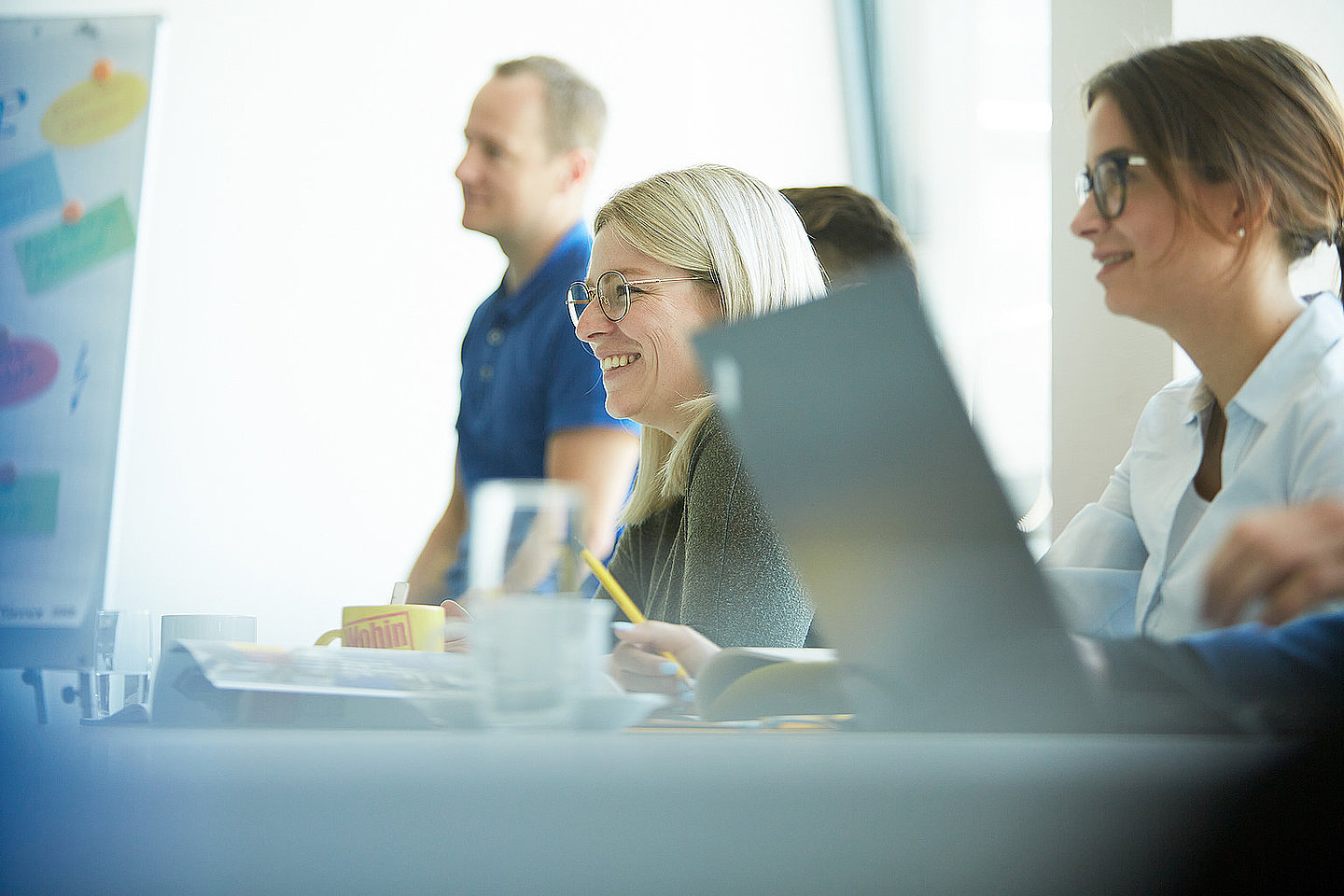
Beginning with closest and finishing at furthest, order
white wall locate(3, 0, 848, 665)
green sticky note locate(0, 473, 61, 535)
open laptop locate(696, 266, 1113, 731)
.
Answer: open laptop locate(696, 266, 1113, 731), green sticky note locate(0, 473, 61, 535), white wall locate(3, 0, 848, 665)

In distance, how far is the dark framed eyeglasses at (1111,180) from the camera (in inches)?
42.8

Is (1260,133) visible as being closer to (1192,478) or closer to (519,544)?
(1192,478)

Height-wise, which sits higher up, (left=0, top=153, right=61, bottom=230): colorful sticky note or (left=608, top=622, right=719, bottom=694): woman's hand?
(left=0, top=153, right=61, bottom=230): colorful sticky note

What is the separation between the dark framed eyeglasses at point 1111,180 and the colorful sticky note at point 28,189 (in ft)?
8.51

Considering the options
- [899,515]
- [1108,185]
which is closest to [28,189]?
[1108,185]

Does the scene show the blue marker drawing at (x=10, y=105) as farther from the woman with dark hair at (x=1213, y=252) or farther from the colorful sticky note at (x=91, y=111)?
the woman with dark hair at (x=1213, y=252)

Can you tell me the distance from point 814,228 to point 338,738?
5.76 ft

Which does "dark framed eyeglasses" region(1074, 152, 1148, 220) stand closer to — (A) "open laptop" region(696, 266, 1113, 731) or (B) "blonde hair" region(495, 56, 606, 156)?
(A) "open laptop" region(696, 266, 1113, 731)

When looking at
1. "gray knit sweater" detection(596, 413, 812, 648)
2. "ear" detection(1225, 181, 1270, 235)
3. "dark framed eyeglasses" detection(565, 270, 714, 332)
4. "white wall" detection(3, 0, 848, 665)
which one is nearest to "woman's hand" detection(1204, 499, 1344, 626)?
"ear" detection(1225, 181, 1270, 235)

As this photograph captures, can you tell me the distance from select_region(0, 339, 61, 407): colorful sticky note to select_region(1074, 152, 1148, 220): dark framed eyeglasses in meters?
2.50

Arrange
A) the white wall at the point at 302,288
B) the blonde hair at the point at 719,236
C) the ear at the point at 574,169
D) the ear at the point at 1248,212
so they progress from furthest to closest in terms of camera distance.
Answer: the white wall at the point at 302,288 < the ear at the point at 574,169 < the blonde hair at the point at 719,236 < the ear at the point at 1248,212

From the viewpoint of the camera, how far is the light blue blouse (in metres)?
0.89

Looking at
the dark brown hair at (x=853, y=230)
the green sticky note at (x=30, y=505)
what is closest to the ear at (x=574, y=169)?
the dark brown hair at (x=853, y=230)

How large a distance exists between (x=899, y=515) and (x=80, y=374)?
2.70m
